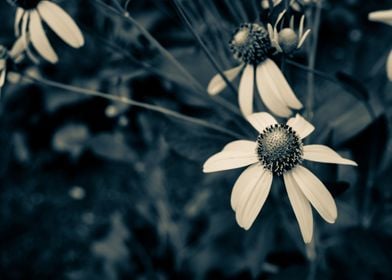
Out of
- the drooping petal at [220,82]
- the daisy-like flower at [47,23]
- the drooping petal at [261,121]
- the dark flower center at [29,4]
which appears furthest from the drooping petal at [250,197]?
the dark flower center at [29,4]

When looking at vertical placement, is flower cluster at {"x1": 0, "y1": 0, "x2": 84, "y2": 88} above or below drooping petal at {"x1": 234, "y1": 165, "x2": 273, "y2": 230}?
above

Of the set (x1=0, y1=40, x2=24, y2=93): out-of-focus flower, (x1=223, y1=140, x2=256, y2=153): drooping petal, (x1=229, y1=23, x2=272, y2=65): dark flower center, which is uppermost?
(x1=0, y1=40, x2=24, y2=93): out-of-focus flower

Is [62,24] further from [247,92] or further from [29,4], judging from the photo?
[247,92]

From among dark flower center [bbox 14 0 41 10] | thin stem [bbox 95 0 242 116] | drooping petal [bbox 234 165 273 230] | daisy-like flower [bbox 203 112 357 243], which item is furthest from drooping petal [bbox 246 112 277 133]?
dark flower center [bbox 14 0 41 10]

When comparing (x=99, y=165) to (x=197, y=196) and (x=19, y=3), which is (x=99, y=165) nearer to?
(x=197, y=196)

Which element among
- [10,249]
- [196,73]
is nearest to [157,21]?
[196,73]

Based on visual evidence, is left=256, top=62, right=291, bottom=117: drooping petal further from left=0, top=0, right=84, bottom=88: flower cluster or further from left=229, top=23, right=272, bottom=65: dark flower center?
left=0, top=0, right=84, bottom=88: flower cluster

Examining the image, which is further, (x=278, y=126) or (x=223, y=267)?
(x=223, y=267)
